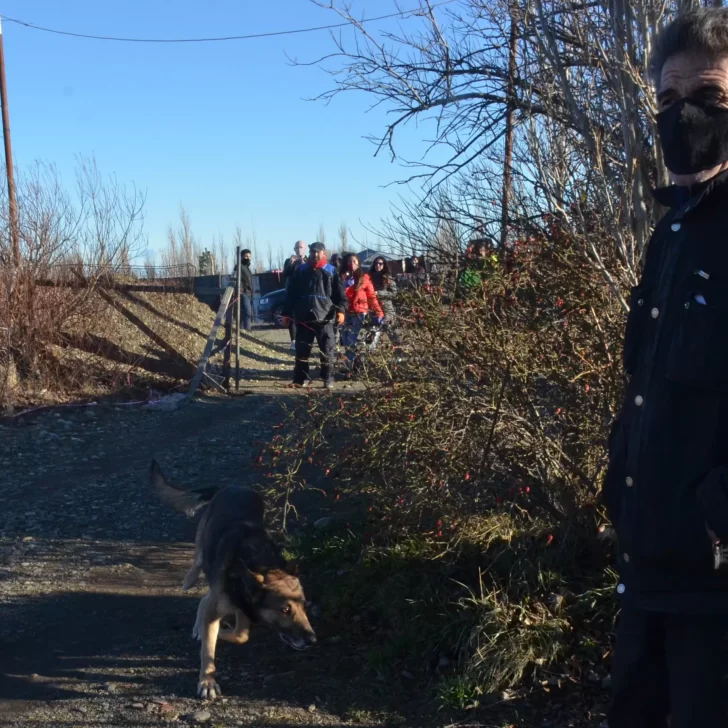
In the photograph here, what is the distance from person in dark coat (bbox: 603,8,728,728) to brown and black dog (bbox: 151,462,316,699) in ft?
8.68

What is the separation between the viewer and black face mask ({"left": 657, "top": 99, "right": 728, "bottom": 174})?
6.79 ft

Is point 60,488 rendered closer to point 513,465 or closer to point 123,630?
point 123,630

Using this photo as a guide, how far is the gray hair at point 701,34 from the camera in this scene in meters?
2.04

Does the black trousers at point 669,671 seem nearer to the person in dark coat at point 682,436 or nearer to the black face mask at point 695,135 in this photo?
the person in dark coat at point 682,436

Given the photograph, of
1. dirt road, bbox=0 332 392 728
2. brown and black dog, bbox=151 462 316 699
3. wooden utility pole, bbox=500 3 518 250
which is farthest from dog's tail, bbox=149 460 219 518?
wooden utility pole, bbox=500 3 518 250

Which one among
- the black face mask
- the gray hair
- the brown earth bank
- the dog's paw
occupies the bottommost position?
the dog's paw

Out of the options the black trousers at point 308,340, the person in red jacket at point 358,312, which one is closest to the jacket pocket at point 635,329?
the person in red jacket at point 358,312

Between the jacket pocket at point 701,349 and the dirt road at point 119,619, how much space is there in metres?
2.95

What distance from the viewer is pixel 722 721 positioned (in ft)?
6.35

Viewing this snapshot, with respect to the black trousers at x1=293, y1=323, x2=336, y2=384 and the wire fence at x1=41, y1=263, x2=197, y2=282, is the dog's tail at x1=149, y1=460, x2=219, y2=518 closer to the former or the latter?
the black trousers at x1=293, y1=323, x2=336, y2=384

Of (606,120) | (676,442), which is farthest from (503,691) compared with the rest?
(606,120)

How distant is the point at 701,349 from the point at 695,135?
59 cm

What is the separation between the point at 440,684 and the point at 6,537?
428cm

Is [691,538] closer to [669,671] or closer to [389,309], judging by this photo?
[669,671]
